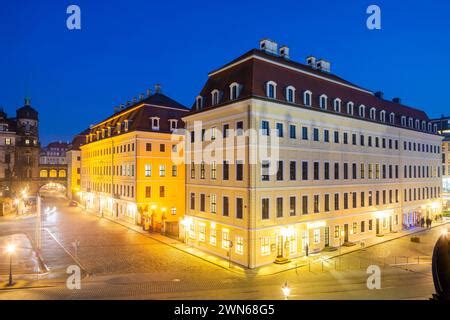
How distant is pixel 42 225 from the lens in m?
45.8

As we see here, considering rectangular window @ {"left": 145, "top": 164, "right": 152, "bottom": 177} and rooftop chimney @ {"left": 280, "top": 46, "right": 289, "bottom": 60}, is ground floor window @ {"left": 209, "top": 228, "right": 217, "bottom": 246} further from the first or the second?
rooftop chimney @ {"left": 280, "top": 46, "right": 289, "bottom": 60}

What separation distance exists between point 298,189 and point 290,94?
8.86 metres

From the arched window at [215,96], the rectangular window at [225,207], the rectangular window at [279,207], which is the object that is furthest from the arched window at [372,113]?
the rectangular window at [225,207]

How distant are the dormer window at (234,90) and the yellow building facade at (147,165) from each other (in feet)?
65.4

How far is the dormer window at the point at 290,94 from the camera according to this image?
29.1 meters

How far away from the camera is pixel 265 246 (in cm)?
2691

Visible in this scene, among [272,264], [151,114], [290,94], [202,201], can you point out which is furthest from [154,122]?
[272,264]

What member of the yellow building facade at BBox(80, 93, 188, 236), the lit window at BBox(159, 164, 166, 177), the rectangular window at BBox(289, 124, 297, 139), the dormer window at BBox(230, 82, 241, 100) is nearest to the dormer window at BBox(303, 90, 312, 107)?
the rectangular window at BBox(289, 124, 297, 139)

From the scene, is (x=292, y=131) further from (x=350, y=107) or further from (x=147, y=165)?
(x=147, y=165)

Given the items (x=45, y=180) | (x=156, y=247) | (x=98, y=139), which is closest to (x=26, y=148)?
(x=45, y=180)

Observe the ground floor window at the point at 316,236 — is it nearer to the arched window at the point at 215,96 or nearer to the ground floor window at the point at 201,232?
the ground floor window at the point at 201,232

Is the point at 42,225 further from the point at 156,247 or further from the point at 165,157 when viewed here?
the point at 156,247

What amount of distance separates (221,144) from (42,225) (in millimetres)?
32349

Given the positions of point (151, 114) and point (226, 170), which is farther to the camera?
point (151, 114)
